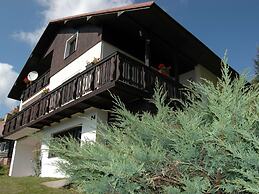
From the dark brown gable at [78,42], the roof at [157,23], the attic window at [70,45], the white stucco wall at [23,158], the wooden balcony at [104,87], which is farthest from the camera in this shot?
the white stucco wall at [23,158]

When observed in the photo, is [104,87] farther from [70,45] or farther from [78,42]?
[70,45]

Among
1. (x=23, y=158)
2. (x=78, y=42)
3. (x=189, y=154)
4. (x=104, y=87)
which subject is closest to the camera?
(x=189, y=154)

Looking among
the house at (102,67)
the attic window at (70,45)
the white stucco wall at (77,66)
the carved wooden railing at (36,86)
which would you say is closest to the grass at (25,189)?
the house at (102,67)

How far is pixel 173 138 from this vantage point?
2896 mm

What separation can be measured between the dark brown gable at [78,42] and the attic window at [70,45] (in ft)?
0.83

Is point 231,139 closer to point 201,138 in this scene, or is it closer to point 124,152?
point 201,138

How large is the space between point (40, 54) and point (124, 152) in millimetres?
19126

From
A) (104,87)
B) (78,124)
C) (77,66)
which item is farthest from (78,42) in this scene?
(104,87)

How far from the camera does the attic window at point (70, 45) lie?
15.9 meters

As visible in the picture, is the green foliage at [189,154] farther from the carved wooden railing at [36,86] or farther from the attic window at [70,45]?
the carved wooden railing at [36,86]

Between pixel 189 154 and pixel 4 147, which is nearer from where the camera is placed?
pixel 189 154

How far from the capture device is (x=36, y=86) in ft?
67.5

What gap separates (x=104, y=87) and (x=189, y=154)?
22.1ft

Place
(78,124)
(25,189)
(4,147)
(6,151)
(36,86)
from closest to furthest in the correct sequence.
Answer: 1. (25,189)
2. (78,124)
3. (36,86)
4. (6,151)
5. (4,147)
